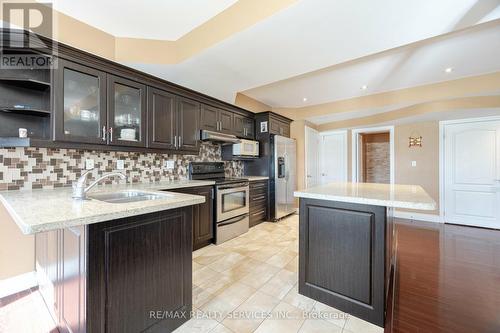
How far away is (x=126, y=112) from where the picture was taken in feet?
8.32

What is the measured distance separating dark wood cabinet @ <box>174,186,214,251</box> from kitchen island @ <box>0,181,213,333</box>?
1281 mm

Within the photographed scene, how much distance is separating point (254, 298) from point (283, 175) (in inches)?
111

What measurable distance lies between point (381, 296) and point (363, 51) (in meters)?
2.21

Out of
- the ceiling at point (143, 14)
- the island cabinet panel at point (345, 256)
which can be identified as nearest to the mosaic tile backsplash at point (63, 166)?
the ceiling at point (143, 14)

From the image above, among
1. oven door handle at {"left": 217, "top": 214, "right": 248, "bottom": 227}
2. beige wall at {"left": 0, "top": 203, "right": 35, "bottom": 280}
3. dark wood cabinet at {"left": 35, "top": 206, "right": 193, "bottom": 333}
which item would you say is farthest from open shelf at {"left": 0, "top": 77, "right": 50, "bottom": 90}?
oven door handle at {"left": 217, "top": 214, "right": 248, "bottom": 227}

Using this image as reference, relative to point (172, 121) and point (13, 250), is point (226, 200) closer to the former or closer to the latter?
point (172, 121)

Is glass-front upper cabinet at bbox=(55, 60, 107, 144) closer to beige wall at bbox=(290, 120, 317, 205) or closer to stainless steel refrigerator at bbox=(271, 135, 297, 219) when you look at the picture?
stainless steel refrigerator at bbox=(271, 135, 297, 219)

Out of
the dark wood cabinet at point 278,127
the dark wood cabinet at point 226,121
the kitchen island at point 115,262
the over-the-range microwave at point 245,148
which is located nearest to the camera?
the kitchen island at point 115,262

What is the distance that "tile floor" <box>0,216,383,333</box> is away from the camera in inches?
61.6

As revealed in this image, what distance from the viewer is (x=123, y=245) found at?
1.21m

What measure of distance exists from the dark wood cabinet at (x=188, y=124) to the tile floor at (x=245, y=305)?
152 centimetres

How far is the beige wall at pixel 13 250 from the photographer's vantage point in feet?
6.50

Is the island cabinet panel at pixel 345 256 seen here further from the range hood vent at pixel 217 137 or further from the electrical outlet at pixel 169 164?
the electrical outlet at pixel 169 164

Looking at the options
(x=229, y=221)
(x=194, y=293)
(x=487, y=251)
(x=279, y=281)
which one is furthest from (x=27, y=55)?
(x=487, y=251)
